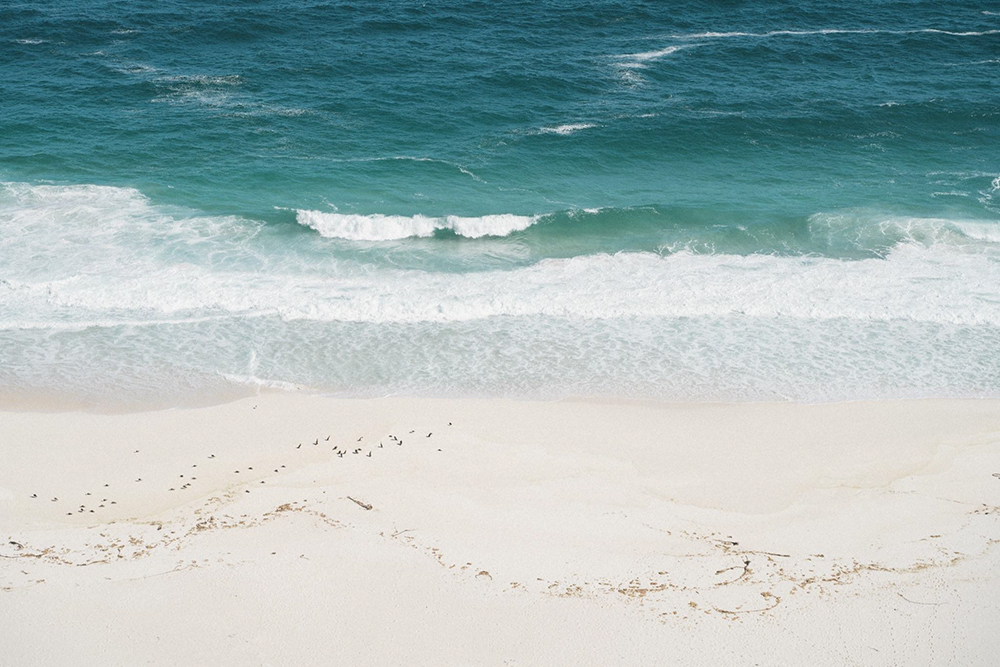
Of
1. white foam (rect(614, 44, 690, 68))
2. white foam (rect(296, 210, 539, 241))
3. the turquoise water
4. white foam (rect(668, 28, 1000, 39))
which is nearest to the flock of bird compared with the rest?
the turquoise water

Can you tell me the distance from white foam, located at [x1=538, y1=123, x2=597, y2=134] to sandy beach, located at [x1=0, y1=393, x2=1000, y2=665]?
17501 mm

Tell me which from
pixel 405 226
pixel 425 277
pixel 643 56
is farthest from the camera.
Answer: pixel 643 56

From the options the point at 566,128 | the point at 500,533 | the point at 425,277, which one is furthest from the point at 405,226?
the point at 500,533

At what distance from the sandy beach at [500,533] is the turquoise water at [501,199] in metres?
1.92

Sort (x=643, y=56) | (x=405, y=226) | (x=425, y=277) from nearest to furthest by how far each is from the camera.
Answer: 1. (x=425, y=277)
2. (x=405, y=226)
3. (x=643, y=56)

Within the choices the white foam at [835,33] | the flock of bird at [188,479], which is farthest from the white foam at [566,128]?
the flock of bird at [188,479]

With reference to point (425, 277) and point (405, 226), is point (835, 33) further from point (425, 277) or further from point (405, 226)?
point (425, 277)

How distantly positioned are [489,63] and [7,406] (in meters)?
27.0

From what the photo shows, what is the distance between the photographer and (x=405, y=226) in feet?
97.7

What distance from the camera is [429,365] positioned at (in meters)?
23.0

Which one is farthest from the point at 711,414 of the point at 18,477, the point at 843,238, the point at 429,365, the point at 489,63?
the point at 489,63

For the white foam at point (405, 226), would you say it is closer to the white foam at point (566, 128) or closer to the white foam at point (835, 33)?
the white foam at point (566, 128)

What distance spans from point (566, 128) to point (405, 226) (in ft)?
31.9

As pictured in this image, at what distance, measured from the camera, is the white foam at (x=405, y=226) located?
29.7 m
